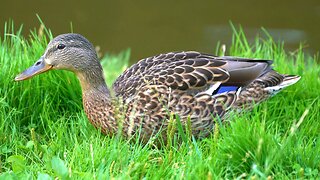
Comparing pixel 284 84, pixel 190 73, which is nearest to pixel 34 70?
pixel 190 73

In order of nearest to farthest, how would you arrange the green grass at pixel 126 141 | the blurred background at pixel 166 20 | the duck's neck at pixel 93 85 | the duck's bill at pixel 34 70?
1. the green grass at pixel 126 141
2. the duck's bill at pixel 34 70
3. the duck's neck at pixel 93 85
4. the blurred background at pixel 166 20

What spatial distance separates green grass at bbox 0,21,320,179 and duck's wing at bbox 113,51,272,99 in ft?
0.89

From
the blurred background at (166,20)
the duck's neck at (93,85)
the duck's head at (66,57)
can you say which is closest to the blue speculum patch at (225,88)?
the duck's neck at (93,85)

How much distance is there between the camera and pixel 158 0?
10398 millimetres

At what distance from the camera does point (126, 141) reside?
3.95 m

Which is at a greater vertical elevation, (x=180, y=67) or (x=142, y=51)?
(x=180, y=67)

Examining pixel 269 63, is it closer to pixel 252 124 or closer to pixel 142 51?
pixel 252 124

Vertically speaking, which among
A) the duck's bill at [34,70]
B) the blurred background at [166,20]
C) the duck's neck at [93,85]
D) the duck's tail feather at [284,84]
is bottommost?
the blurred background at [166,20]

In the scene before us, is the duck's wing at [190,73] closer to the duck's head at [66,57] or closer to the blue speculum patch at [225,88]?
the blue speculum patch at [225,88]

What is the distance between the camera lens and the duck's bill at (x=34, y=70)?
165 inches

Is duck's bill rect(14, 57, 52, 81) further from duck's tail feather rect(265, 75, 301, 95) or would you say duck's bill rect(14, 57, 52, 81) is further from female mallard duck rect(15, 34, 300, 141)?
duck's tail feather rect(265, 75, 301, 95)

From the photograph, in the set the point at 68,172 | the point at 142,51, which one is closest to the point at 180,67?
the point at 68,172

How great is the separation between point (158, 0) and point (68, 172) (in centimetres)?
747

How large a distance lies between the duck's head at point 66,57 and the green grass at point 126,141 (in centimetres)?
26
